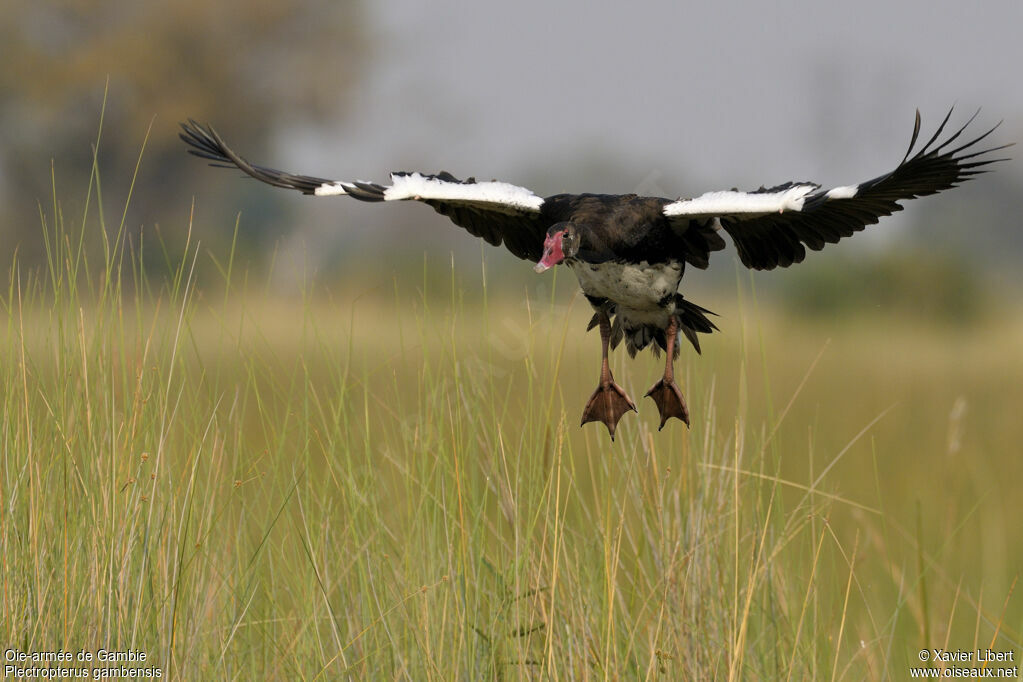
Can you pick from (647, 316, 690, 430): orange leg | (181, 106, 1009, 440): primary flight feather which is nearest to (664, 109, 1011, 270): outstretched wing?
(181, 106, 1009, 440): primary flight feather

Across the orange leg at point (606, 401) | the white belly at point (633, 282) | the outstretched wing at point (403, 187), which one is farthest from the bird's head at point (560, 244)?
the orange leg at point (606, 401)

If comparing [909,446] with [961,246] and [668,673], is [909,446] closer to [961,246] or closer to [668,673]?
[668,673]

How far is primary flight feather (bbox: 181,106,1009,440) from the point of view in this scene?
13.9ft

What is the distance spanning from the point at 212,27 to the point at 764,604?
32646 mm

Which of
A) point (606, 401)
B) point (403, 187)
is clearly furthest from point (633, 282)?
point (403, 187)

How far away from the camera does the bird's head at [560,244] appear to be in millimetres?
4223

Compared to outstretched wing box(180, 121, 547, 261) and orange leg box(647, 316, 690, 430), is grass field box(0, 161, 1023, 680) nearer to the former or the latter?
orange leg box(647, 316, 690, 430)

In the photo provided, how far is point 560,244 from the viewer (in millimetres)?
4273

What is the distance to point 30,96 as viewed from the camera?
31.4 meters

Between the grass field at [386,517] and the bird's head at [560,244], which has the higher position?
the bird's head at [560,244]

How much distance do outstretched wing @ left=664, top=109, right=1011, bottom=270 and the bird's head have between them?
403 mm

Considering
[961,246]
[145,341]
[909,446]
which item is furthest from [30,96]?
[145,341]

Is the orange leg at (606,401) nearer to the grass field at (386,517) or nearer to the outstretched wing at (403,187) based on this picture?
the grass field at (386,517)

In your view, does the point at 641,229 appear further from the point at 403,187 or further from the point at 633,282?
the point at 403,187
